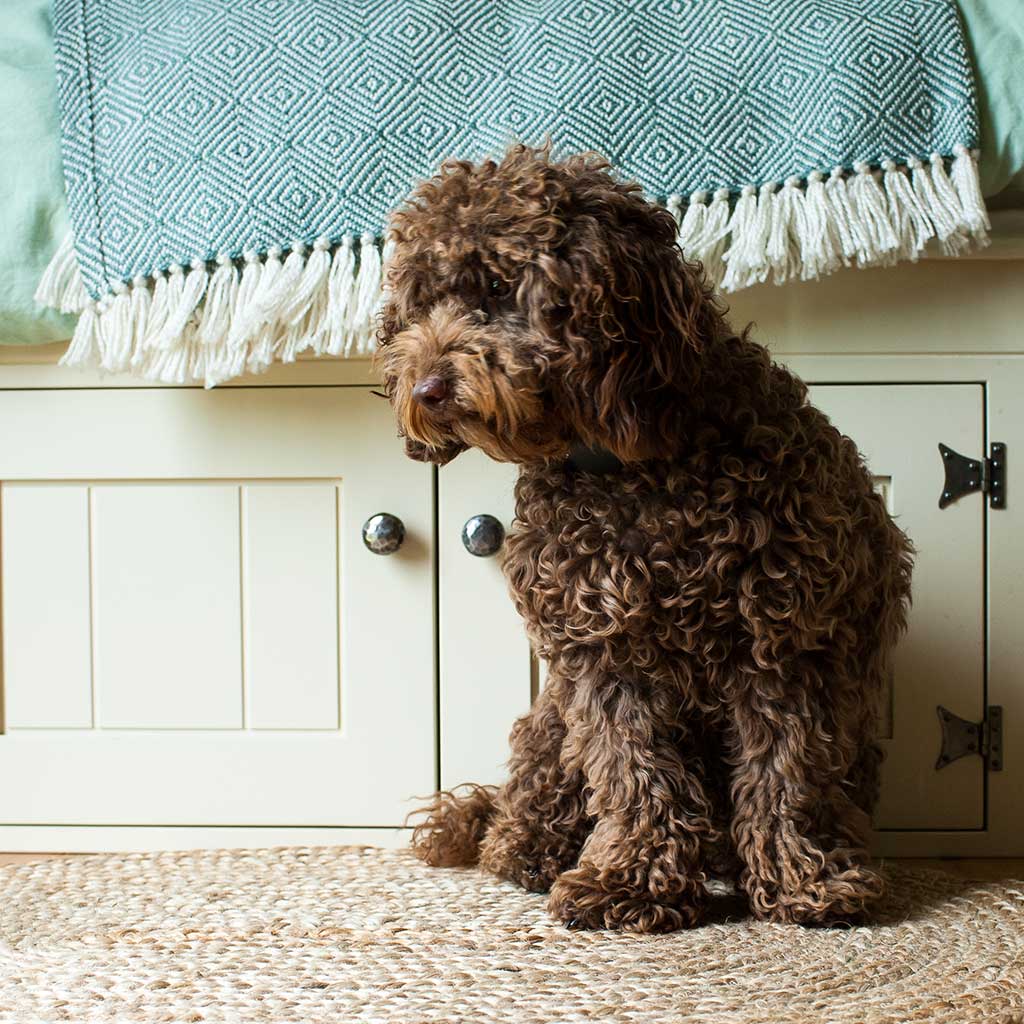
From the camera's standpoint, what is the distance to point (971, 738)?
161 cm

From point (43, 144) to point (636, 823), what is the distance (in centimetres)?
115

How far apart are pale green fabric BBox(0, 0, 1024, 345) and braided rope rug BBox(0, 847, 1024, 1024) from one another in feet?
2.51

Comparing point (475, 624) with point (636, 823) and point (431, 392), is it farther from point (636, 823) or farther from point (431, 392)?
point (431, 392)

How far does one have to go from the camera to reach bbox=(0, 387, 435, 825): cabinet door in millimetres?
1624

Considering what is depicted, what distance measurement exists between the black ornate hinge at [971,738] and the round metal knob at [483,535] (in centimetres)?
66

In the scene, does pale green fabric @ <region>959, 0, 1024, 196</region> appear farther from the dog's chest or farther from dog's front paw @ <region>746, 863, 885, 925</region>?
dog's front paw @ <region>746, 863, 885, 925</region>

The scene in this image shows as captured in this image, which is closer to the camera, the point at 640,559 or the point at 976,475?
the point at 640,559

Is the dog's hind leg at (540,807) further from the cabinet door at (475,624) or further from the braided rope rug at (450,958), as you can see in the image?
the cabinet door at (475,624)

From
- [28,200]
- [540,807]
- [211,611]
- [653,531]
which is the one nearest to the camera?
[653,531]

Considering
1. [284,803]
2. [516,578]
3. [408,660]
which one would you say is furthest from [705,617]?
[284,803]

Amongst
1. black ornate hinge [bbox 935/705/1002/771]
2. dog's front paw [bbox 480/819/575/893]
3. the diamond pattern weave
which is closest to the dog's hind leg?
dog's front paw [bbox 480/819/575/893]

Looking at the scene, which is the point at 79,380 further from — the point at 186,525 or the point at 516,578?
the point at 516,578

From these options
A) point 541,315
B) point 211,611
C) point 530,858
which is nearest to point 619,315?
point 541,315

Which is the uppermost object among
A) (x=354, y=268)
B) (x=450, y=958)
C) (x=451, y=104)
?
(x=451, y=104)
